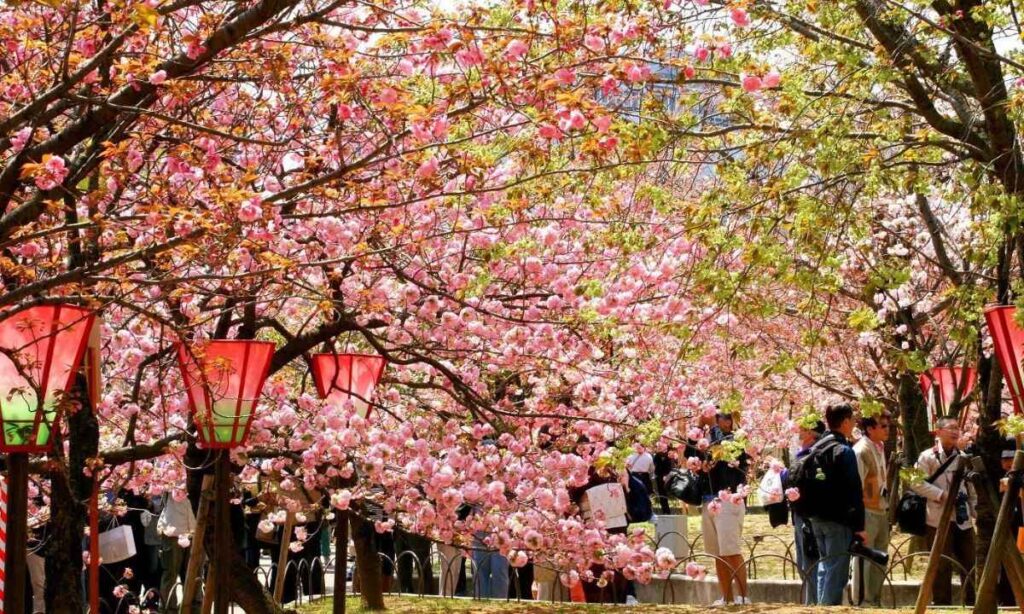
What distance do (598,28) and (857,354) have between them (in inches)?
656

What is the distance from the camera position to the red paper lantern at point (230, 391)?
26.3 ft

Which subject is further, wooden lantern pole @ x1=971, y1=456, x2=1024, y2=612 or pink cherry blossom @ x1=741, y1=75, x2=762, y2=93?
wooden lantern pole @ x1=971, y1=456, x2=1024, y2=612

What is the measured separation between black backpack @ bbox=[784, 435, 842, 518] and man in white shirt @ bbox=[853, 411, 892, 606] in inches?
17.9

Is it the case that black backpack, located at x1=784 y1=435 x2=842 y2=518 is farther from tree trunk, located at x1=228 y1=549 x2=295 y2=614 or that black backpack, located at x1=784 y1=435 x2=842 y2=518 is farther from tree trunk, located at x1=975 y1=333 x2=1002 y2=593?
tree trunk, located at x1=228 y1=549 x2=295 y2=614

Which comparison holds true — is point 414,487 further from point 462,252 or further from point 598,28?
point 598,28

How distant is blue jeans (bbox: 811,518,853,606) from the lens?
10.6m

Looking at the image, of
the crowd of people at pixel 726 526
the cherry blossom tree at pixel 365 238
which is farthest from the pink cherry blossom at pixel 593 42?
the crowd of people at pixel 726 526

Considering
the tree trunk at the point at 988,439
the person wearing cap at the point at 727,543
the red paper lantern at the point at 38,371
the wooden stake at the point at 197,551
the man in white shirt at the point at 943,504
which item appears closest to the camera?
the red paper lantern at the point at 38,371

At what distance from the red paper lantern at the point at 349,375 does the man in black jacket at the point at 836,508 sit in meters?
3.46

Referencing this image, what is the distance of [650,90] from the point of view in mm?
8352

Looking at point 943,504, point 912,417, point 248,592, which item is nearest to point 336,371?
point 248,592

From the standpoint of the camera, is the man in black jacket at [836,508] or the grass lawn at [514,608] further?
the man in black jacket at [836,508]

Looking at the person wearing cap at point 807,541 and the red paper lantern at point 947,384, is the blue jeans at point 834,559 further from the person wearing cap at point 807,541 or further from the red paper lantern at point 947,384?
the red paper lantern at point 947,384

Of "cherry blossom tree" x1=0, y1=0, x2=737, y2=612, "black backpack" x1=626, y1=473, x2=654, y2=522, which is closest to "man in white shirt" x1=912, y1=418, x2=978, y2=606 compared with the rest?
"cherry blossom tree" x1=0, y1=0, x2=737, y2=612
